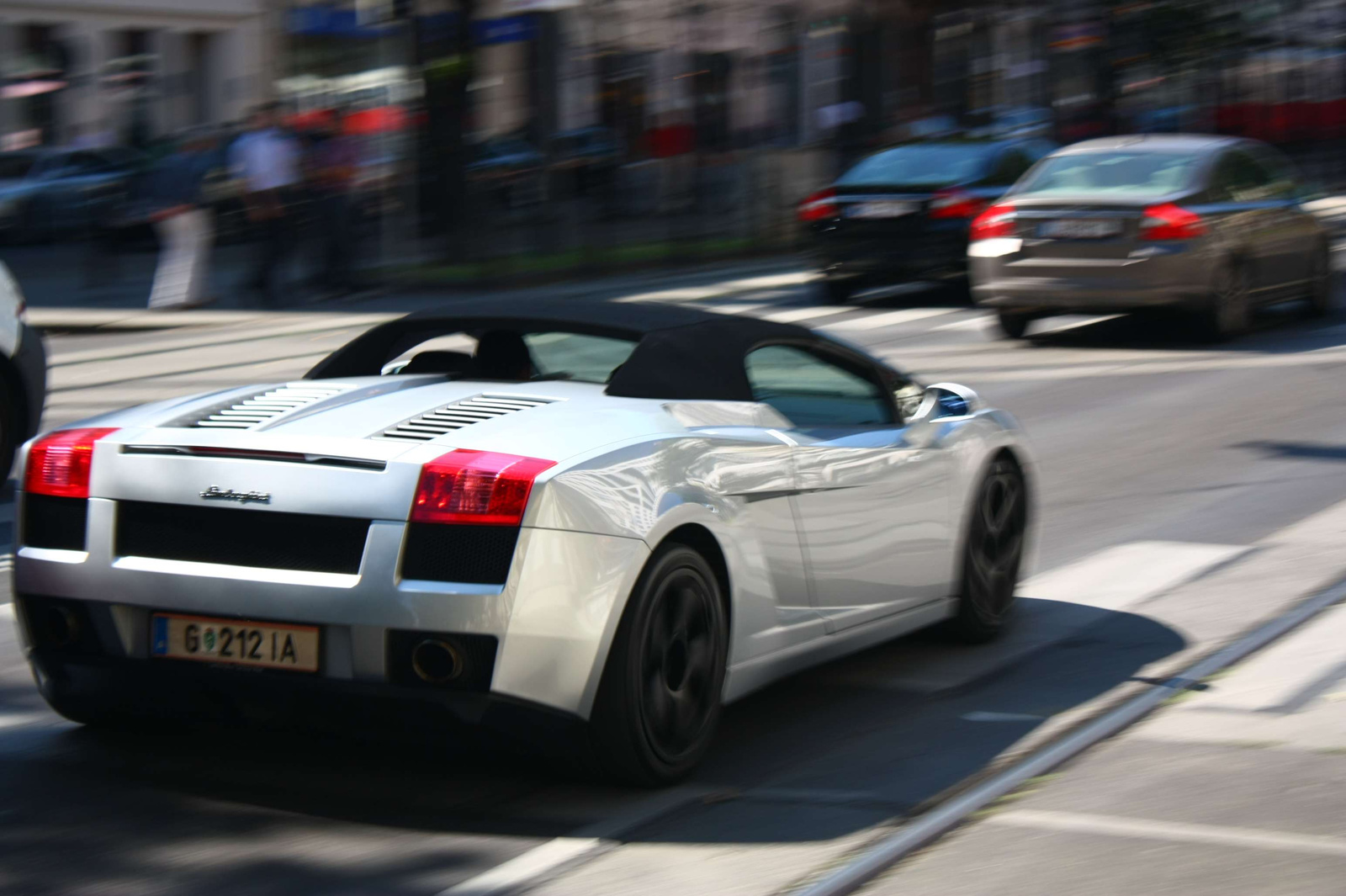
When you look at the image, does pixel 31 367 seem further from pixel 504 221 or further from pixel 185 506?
pixel 504 221

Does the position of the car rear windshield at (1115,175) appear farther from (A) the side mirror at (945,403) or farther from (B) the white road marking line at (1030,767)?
(A) the side mirror at (945,403)

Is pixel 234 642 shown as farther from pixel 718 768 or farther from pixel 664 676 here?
pixel 718 768

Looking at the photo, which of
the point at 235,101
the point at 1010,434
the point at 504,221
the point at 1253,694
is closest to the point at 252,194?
the point at 504,221

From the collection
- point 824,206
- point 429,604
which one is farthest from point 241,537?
point 824,206

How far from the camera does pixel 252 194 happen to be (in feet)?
62.0

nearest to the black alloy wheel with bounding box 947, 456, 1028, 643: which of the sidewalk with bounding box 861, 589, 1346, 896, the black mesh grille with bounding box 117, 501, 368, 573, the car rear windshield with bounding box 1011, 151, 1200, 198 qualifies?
the sidewalk with bounding box 861, 589, 1346, 896

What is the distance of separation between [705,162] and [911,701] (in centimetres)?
2026

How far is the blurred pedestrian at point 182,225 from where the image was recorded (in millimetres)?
18859

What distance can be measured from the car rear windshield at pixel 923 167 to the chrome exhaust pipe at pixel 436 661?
14170 millimetres

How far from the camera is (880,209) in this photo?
1805 cm

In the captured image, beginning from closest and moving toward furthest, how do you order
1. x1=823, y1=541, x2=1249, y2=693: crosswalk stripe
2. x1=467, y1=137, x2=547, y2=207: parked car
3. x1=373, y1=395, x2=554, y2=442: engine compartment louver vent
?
x1=373, y1=395, x2=554, y2=442: engine compartment louver vent
x1=823, y1=541, x2=1249, y2=693: crosswalk stripe
x1=467, y1=137, x2=547, y2=207: parked car

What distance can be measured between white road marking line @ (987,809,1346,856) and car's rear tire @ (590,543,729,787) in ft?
2.52

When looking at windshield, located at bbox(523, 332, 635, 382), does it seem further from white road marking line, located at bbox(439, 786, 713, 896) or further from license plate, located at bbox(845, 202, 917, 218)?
license plate, located at bbox(845, 202, 917, 218)

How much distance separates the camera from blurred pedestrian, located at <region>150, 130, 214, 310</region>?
61.9ft
